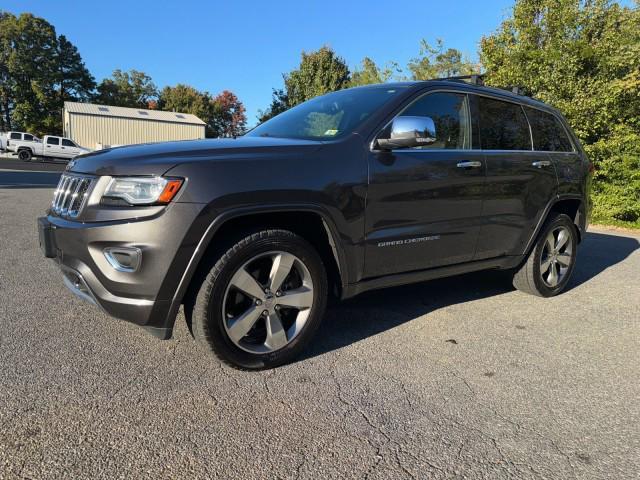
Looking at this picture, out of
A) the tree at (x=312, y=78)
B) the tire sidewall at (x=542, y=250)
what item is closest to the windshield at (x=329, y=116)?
the tire sidewall at (x=542, y=250)

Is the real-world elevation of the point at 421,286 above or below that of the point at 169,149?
below

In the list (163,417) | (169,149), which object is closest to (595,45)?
(169,149)

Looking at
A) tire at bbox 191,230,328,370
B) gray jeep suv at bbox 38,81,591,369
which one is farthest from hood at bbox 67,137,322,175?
tire at bbox 191,230,328,370

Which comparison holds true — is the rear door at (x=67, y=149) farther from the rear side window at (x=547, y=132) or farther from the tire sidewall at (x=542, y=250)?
Answer: the tire sidewall at (x=542, y=250)

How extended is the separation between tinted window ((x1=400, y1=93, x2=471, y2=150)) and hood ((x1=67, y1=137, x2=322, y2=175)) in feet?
3.27

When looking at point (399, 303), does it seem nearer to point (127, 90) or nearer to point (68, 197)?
point (68, 197)

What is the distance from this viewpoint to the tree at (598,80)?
1052cm

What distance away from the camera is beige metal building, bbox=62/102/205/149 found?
42.0 meters

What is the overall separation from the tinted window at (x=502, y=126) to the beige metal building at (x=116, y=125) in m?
42.4

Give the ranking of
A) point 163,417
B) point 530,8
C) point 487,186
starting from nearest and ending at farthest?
point 163,417 < point 487,186 < point 530,8

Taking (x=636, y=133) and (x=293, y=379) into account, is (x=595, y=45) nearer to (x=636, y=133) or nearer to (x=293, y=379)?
(x=636, y=133)

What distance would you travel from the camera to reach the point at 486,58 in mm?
13273

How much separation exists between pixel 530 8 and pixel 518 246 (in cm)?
1025

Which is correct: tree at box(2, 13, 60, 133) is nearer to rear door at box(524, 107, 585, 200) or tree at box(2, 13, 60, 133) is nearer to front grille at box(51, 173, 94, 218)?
front grille at box(51, 173, 94, 218)
